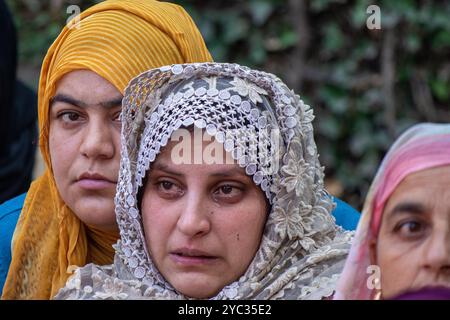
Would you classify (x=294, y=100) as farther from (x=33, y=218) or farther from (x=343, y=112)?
(x=343, y=112)

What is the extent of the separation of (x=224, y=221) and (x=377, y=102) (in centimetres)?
365

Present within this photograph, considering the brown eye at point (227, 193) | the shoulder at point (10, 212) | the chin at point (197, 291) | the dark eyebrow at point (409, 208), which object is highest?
the shoulder at point (10, 212)

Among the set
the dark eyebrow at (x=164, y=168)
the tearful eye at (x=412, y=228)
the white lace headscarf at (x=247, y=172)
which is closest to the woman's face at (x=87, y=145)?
the white lace headscarf at (x=247, y=172)

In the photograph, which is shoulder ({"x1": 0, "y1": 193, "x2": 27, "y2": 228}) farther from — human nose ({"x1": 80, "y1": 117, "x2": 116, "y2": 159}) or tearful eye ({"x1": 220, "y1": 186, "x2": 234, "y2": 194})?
tearful eye ({"x1": 220, "y1": 186, "x2": 234, "y2": 194})

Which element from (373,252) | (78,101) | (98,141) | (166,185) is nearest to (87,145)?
(98,141)

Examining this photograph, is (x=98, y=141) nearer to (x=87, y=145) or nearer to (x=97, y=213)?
(x=87, y=145)

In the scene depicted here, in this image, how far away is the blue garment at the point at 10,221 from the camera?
347 centimetres

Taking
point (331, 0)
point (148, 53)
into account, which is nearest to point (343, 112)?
point (331, 0)

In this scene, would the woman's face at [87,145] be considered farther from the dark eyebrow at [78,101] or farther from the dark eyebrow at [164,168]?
the dark eyebrow at [164,168]

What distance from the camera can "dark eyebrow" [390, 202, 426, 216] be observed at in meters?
2.29

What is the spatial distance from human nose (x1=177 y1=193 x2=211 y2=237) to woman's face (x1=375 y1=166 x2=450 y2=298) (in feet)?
1.80

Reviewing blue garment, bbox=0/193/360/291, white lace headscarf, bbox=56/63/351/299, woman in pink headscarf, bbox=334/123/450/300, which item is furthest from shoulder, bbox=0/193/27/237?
woman in pink headscarf, bbox=334/123/450/300

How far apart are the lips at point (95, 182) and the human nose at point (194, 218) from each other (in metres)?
0.59

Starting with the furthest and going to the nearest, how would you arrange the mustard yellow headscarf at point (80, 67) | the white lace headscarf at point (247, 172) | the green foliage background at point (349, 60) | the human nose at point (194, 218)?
the green foliage background at point (349, 60), the mustard yellow headscarf at point (80, 67), the white lace headscarf at point (247, 172), the human nose at point (194, 218)
